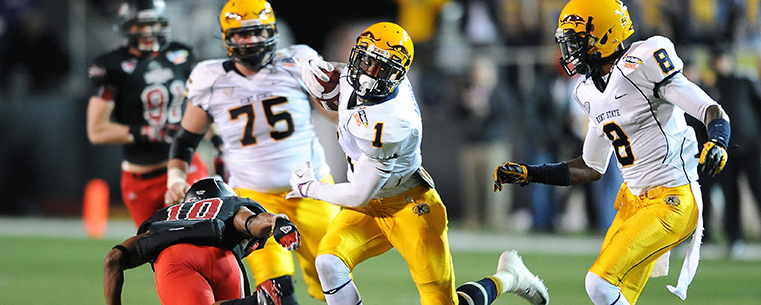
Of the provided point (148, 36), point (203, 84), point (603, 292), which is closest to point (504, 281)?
point (603, 292)

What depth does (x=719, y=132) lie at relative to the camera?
414cm

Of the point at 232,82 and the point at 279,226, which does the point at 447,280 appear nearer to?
the point at 279,226

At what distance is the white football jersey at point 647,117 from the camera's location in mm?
4457


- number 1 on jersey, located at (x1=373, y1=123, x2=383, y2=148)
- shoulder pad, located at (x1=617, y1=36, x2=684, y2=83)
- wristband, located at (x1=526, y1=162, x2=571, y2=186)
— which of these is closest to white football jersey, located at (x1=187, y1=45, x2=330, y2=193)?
number 1 on jersey, located at (x1=373, y1=123, x2=383, y2=148)

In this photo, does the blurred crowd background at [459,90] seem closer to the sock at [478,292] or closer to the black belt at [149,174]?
the black belt at [149,174]

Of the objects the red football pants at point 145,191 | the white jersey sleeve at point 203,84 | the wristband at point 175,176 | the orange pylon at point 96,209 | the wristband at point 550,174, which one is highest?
the white jersey sleeve at point 203,84

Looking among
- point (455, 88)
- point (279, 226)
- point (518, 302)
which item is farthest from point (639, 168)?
point (455, 88)

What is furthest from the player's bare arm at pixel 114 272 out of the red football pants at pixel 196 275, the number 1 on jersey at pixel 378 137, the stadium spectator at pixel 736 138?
the stadium spectator at pixel 736 138

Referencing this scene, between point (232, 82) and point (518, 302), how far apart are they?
2572 millimetres

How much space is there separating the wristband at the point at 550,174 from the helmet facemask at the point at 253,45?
67.9 inches

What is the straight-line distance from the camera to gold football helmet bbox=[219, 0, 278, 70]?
5578 mm

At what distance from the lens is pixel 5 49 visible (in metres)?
13.4

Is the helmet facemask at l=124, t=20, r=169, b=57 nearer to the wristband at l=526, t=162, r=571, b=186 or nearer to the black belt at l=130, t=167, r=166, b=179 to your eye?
the black belt at l=130, t=167, r=166, b=179

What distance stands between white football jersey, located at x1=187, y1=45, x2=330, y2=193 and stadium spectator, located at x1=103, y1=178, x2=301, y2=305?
1.01m
